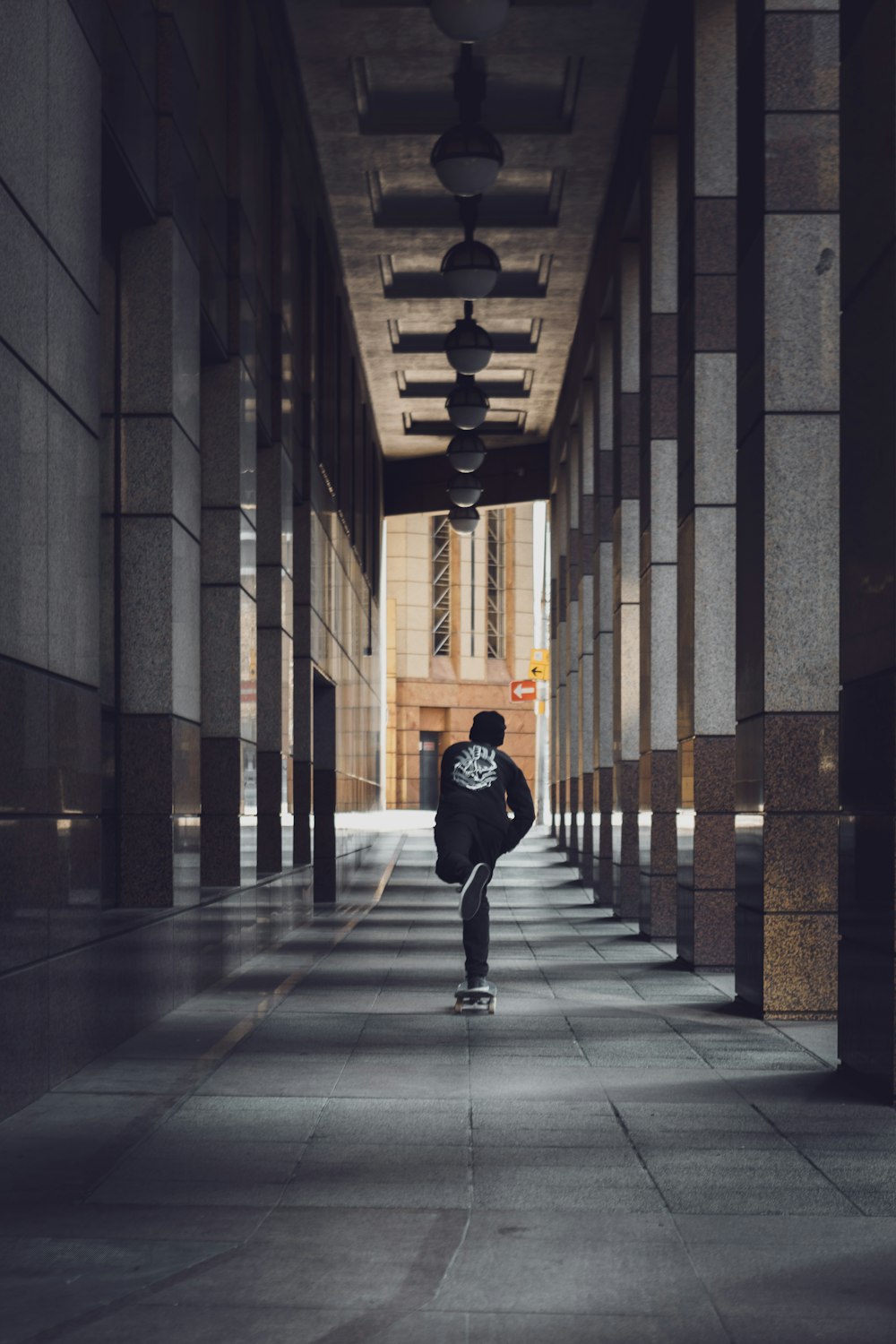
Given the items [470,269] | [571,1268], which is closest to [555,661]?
[470,269]

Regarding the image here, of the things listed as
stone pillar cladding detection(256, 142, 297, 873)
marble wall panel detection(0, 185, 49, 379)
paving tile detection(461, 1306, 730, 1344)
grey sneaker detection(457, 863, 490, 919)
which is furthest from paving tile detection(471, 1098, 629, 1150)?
stone pillar cladding detection(256, 142, 297, 873)

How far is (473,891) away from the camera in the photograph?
10.2 meters

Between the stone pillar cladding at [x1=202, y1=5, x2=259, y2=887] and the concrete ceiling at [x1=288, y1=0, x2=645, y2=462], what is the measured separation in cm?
325

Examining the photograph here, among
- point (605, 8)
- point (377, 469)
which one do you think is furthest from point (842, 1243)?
point (377, 469)

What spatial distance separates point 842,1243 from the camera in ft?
15.9

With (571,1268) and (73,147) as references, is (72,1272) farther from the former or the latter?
(73,147)

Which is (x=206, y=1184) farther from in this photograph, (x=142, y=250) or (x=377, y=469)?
(x=377, y=469)

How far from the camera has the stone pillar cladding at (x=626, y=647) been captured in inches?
730

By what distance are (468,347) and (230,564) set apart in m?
5.26

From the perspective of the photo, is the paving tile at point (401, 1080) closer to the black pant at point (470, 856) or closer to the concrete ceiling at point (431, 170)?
the black pant at point (470, 856)

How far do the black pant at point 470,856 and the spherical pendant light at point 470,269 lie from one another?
690cm

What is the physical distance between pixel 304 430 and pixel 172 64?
29.2 ft

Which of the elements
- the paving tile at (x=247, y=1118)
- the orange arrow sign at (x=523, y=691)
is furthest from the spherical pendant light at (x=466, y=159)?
the orange arrow sign at (x=523, y=691)

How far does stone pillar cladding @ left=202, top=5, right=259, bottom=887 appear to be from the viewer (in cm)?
1362
